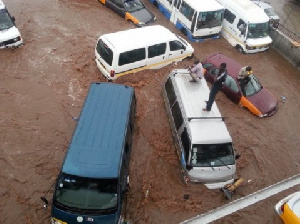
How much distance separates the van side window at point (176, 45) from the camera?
13.1 metres

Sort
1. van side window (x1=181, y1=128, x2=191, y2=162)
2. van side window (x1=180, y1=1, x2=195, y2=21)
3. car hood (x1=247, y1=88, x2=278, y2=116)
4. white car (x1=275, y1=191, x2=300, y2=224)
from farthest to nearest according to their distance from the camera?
van side window (x1=180, y1=1, x2=195, y2=21)
car hood (x1=247, y1=88, x2=278, y2=116)
van side window (x1=181, y1=128, x2=191, y2=162)
white car (x1=275, y1=191, x2=300, y2=224)

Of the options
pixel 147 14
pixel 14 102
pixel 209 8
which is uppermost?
pixel 209 8

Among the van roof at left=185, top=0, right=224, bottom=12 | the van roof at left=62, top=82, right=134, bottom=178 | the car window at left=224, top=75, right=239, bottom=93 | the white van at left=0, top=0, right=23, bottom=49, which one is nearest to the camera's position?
the van roof at left=62, top=82, right=134, bottom=178

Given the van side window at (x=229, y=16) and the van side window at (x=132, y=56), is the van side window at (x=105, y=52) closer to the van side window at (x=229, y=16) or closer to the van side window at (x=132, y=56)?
the van side window at (x=132, y=56)

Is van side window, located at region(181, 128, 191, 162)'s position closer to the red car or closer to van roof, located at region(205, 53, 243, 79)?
the red car

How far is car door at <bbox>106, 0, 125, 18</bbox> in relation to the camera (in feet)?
56.7

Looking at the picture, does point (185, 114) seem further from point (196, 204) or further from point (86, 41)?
point (86, 41)

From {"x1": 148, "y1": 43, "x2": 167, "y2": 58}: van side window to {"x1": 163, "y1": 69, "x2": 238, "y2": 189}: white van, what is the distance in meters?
3.55

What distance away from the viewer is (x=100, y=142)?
8.11 meters

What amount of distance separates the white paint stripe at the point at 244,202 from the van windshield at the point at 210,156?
1.18 m

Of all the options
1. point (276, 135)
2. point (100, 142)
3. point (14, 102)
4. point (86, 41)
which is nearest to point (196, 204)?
point (100, 142)

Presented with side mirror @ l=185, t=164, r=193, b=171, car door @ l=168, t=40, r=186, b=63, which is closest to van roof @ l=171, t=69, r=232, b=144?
side mirror @ l=185, t=164, r=193, b=171

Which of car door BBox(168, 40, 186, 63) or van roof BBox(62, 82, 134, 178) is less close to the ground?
van roof BBox(62, 82, 134, 178)

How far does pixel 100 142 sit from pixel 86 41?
890 centimetres
